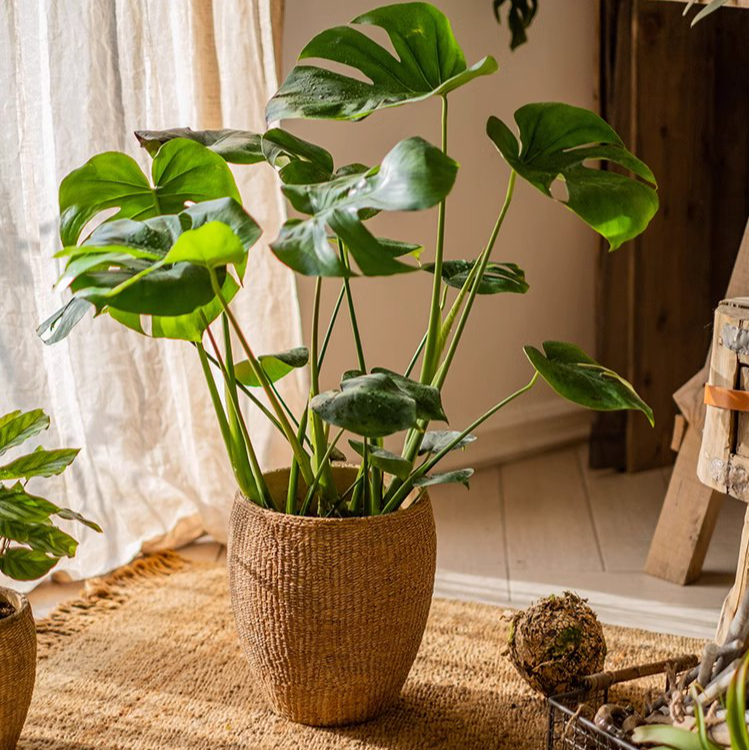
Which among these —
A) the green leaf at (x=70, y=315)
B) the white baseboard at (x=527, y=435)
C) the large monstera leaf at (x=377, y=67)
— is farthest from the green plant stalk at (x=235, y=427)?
the white baseboard at (x=527, y=435)

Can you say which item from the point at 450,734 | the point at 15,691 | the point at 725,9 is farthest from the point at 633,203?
the point at 725,9

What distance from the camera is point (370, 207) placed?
120cm

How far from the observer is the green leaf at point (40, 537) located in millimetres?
1482

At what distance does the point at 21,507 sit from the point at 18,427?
115 millimetres

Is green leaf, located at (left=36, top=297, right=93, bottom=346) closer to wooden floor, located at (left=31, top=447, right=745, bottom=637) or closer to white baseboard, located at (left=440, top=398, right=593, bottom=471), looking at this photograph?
wooden floor, located at (left=31, top=447, right=745, bottom=637)

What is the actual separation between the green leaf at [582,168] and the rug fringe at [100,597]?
1.15m

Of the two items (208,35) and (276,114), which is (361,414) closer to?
(276,114)

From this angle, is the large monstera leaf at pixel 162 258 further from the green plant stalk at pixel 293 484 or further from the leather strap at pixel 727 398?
the leather strap at pixel 727 398

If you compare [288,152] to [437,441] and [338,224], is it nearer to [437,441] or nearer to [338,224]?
[338,224]

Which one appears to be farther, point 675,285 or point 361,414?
point 675,285

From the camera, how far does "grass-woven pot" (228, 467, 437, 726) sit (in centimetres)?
150

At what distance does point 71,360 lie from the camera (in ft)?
6.77

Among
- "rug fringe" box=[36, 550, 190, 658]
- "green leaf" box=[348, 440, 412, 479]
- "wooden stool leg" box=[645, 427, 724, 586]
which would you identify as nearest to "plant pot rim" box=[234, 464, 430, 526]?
"green leaf" box=[348, 440, 412, 479]

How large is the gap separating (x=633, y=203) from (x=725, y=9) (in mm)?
1649
